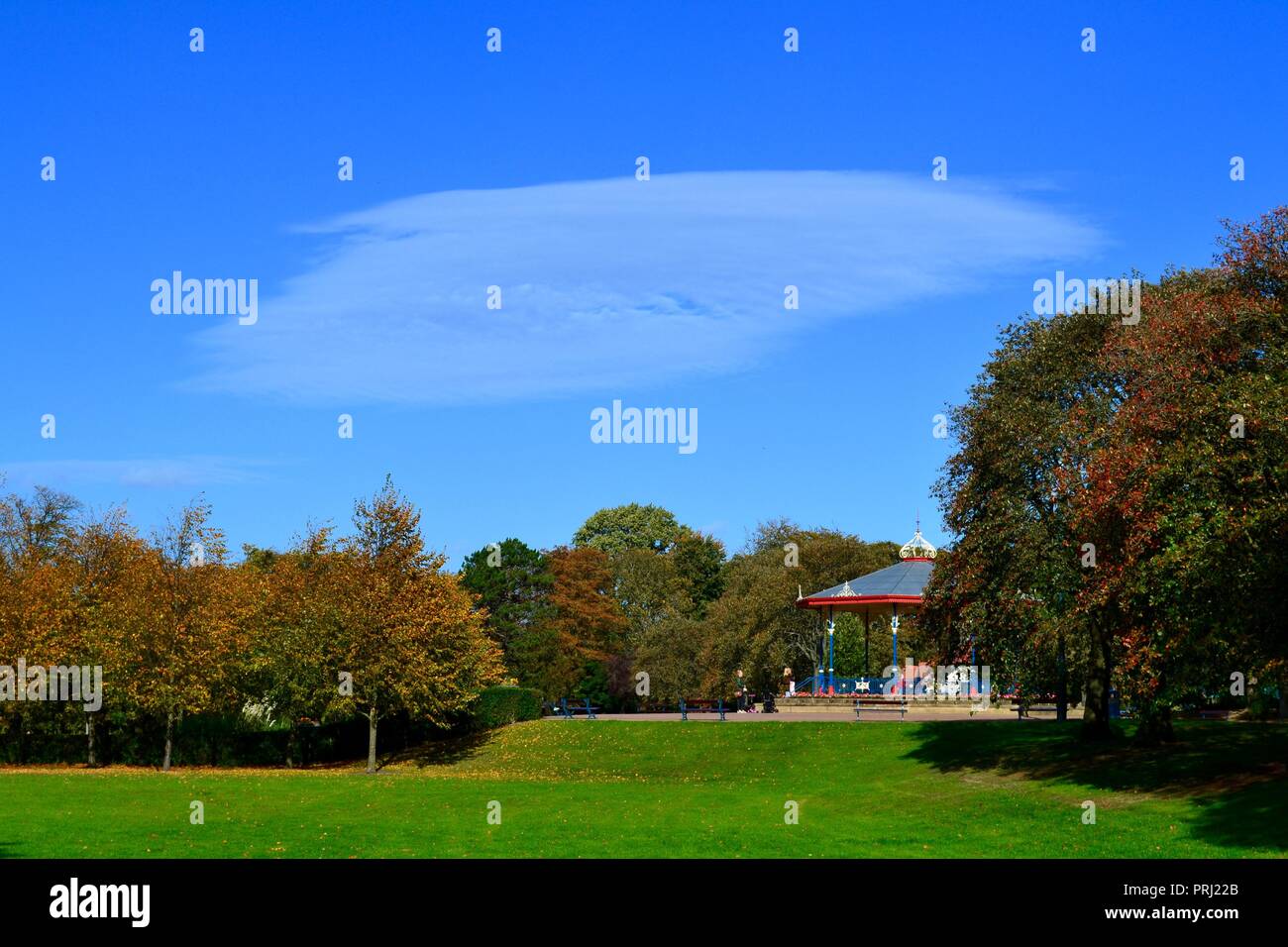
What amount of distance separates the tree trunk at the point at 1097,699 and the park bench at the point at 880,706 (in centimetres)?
1020

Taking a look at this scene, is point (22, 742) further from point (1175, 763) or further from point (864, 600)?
point (1175, 763)

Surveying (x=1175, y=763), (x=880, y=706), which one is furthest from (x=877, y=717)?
(x=1175, y=763)

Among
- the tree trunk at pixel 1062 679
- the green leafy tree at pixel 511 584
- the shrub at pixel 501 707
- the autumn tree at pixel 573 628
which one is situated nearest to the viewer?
the tree trunk at pixel 1062 679

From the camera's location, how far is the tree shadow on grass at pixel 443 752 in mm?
48406

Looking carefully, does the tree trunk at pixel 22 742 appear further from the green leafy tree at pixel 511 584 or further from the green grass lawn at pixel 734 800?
the green leafy tree at pixel 511 584

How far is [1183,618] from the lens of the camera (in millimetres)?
23875

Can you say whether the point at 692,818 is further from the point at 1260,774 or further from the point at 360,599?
the point at 360,599

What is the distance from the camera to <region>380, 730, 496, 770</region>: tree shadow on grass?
159 ft

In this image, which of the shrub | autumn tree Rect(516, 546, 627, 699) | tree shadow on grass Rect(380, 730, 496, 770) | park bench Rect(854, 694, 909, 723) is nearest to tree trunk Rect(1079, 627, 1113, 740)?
park bench Rect(854, 694, 909, 723)

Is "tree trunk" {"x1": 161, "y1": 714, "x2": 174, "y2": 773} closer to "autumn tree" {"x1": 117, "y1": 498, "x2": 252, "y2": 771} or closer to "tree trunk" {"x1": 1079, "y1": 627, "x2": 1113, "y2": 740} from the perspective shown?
"autumn tree" {"x1": 117, "y1": 498, "x2": 252, "y2": 771}

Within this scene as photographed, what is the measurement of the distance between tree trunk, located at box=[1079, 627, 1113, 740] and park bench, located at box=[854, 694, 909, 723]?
1020 centimetres

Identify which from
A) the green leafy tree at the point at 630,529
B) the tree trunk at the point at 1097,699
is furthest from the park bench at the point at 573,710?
the green leafy tree at the point at 630,529

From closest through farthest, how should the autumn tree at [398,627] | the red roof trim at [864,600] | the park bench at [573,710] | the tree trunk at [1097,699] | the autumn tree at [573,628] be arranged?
the tree trunk at [1097,699]
the autumn tree at [398,627]
the red roof trim at [864,600]
the park bench at [573,710]
the autumn tree at [573,628]
